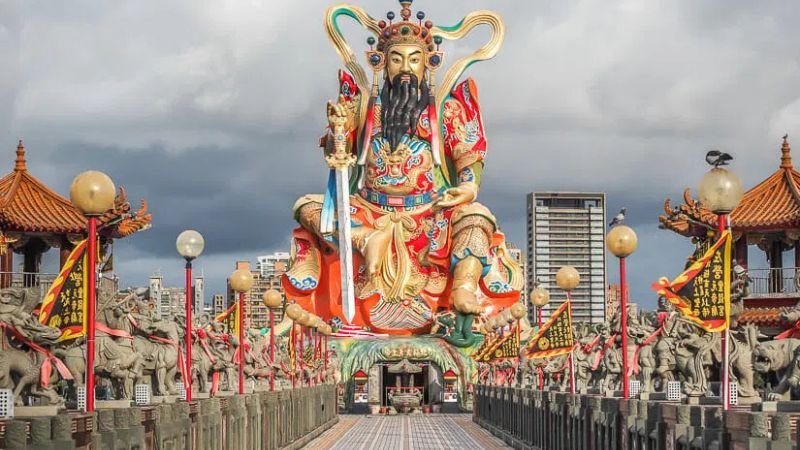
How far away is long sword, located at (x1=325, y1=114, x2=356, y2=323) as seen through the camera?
5834 cm

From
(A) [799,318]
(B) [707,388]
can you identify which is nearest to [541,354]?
(B) [707,388]

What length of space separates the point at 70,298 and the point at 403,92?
152ft

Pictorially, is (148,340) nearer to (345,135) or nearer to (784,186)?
(784,186)

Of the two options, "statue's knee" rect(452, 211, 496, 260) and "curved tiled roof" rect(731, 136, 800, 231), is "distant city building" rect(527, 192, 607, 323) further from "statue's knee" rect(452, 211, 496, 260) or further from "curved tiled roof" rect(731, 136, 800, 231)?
"curved tiled roof" rect(731, 136, 800, 231)

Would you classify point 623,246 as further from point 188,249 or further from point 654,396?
point 188,249

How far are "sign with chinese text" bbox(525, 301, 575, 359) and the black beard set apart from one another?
33.4 m

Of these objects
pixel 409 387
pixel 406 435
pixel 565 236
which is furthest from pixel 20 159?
pixel 565 236

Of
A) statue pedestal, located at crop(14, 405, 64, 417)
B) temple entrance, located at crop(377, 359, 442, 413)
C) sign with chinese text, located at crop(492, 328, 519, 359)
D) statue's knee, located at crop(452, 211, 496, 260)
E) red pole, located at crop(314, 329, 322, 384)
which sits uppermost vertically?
statue's knee, located at crop(452, 211, 496, 260)

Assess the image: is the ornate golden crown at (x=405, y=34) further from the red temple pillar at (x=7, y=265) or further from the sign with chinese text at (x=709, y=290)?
the sign with chinese text at (x=709, y=290)

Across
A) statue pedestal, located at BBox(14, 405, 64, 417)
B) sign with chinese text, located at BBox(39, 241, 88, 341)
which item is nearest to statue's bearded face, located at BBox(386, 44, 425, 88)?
sign with chinese text, located at BBox(39, 241, 88, 341)

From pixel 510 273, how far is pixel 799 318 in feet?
150

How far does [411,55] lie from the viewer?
6003 cm

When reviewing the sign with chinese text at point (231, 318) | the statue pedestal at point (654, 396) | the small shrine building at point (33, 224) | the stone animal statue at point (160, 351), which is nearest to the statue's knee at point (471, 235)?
the small shrine building at point (33, 224)

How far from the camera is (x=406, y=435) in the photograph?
38219 millimetres
